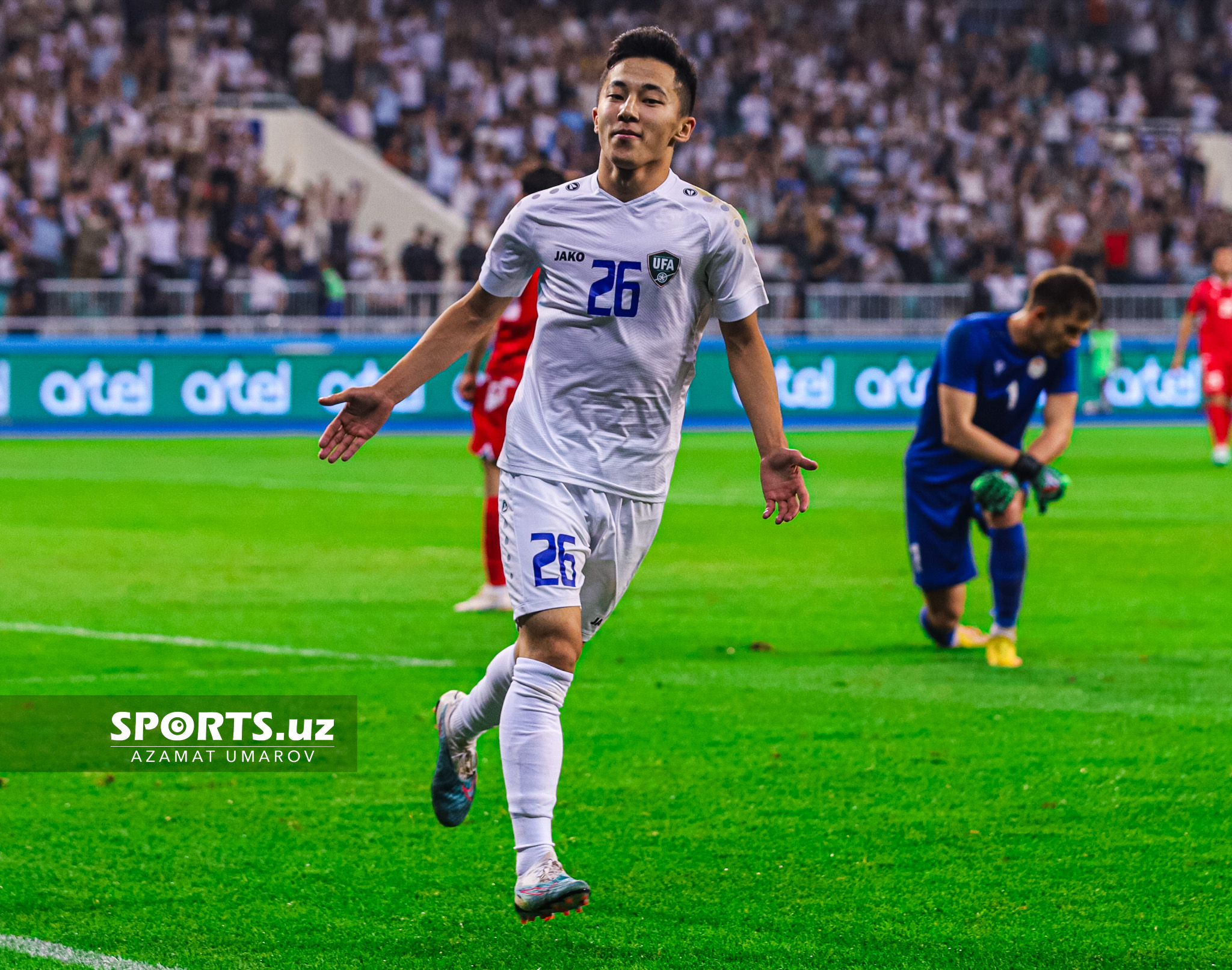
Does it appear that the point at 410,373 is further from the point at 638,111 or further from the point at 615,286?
the point at 638,111

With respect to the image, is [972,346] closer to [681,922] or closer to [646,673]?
[646,673]

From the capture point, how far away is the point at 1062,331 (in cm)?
815

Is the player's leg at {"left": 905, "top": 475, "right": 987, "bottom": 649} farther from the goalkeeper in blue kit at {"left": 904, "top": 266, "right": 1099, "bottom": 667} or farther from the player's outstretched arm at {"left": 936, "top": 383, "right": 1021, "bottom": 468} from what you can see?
the player's outstretched arm at {"left": 936, "top": 383, "right": 1021, "bottom": 468}

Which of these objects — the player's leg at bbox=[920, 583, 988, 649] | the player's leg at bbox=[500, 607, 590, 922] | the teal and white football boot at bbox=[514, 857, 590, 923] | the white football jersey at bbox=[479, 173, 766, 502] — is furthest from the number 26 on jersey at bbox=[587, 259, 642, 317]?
the player's leg at bbox=[920, 583, 988, 649]

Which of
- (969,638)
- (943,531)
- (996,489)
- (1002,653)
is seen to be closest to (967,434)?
(996,489)

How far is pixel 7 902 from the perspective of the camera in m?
4.71

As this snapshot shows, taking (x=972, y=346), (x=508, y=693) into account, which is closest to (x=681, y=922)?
(x=508, y=693)

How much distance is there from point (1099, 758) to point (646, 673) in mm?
2374

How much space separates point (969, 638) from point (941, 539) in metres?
0.62

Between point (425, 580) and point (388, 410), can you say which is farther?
point (425, 580)

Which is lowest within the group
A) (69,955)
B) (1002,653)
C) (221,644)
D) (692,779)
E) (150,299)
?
(221,644)

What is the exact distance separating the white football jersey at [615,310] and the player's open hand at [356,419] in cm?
36

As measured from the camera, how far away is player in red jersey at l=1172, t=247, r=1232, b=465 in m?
20.3

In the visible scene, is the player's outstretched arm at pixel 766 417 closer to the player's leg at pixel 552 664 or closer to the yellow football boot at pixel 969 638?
the player's leg at pixel 552 664
